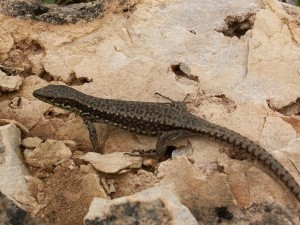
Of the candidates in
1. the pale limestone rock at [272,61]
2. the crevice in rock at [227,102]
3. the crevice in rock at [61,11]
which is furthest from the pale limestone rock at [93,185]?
the crevice in rock at [61,11]

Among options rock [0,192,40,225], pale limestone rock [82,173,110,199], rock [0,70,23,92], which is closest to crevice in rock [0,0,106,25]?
rock [0,70,23,92]

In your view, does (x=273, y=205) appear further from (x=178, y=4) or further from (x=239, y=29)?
(x=178, y=4)

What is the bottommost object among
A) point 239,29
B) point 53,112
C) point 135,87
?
point 53,112

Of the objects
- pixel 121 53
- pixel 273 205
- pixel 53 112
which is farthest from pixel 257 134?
pixel 53 112

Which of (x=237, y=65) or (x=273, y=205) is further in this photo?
(x=237, y=65)

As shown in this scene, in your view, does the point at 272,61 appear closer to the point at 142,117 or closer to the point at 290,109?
the point at 290,109

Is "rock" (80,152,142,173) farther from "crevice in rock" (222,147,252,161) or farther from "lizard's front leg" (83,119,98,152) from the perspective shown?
"crevice in rock" (222,147,252,161)
